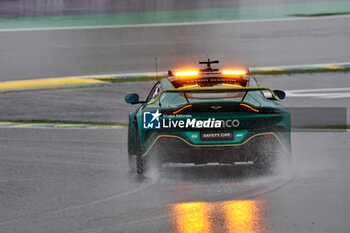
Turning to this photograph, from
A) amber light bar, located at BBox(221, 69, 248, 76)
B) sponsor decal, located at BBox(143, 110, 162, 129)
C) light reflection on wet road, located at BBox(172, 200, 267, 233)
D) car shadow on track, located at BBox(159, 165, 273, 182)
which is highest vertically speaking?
amber light bar, located at BBox(221, 69, 248, 76)

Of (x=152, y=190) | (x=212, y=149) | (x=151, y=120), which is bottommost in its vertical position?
(x=152, y=190)

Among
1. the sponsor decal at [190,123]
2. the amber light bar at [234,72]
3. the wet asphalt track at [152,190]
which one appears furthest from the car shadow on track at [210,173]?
the amber light bar at [234,72]

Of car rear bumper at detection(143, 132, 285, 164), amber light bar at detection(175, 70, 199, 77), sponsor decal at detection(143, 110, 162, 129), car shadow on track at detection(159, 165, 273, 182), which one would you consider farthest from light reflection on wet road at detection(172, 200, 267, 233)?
amber light bar at detection(175, 70, 199, 77)

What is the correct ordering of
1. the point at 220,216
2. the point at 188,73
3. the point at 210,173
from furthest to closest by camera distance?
the point at 188,73, the point at 210,173, the point at 220,216

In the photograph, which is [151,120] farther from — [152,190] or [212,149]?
→ [152,190]

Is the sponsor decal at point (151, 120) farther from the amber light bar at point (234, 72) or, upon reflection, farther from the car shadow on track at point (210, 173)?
the amber light bar at point (234, 72)

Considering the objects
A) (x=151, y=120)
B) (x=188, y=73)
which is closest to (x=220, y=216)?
(x=151, y=120)

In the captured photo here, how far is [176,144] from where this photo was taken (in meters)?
11.1

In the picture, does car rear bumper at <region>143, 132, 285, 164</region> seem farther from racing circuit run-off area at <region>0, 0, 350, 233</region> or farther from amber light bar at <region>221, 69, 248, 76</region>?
amber light bar at <region>221, 69, 248, 76</region>

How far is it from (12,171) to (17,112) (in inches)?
238

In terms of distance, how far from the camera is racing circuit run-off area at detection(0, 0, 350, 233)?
30.5 ft

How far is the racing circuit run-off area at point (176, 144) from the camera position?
929 centimetres

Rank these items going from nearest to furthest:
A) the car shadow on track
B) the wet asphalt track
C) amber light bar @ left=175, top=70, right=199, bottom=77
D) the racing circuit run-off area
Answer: the wet asphalt track < the racing circuit run-off area < the car shadow on track < amber light bar @ left=175, top=70, right=199, bottom=77

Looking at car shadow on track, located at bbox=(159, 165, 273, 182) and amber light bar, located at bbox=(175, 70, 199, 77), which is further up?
amber light bar, located at bbox=(175, 70, 199, 77)
